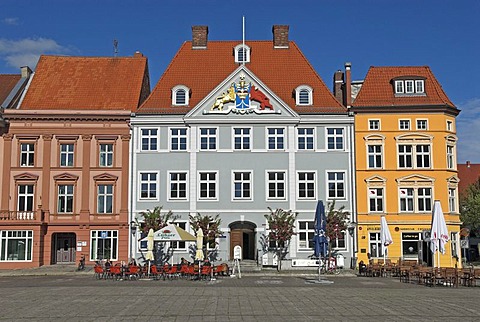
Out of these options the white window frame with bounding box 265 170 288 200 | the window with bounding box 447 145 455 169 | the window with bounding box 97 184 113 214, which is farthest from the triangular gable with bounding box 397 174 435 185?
the window with bounding box 97 184 113 214

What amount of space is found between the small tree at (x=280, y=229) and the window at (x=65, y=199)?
44.3 feet

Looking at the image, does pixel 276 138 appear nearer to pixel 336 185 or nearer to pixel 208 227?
pixel 336 185

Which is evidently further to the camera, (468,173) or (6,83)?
(468,173)

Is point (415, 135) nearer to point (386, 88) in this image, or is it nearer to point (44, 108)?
point (386, 88)

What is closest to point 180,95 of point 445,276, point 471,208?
point 445,276

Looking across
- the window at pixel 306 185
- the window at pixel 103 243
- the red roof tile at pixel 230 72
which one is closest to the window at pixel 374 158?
the red roof tile at pixel 230 72

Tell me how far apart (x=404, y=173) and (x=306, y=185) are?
22.2ft

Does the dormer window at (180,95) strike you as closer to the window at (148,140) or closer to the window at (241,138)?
the window at (148,140)

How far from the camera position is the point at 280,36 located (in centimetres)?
4888

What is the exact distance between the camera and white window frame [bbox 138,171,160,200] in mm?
43469

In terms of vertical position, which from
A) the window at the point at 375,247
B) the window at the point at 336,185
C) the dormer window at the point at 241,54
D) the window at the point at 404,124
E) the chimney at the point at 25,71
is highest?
the dormer window at the point at 241,54

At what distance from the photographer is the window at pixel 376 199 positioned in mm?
43434

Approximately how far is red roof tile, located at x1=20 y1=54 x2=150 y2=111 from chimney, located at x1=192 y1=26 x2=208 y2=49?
4188mm

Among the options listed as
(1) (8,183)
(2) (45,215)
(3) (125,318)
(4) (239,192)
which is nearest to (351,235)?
(4) (239,192)
